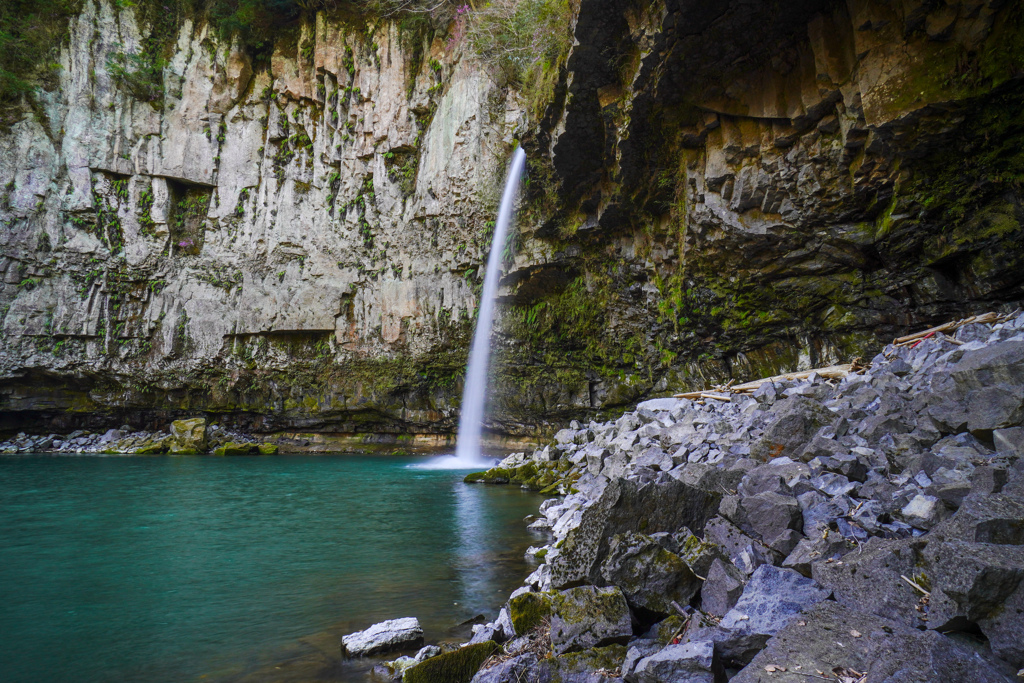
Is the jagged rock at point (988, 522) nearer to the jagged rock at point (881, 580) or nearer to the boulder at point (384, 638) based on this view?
the jagged rock at point (881, 580)

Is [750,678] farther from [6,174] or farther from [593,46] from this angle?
[6,174]

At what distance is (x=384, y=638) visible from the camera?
10.6 feet

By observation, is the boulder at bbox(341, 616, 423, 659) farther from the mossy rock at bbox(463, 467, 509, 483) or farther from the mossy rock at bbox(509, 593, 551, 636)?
the mossy rock at bbox(463, 467, 509, 483)

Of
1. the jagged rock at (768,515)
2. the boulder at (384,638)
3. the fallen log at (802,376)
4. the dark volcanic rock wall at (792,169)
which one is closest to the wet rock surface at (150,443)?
the dark volcanic rock wall at (792,169)

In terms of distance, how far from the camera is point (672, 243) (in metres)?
10.9

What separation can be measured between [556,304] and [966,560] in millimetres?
13157

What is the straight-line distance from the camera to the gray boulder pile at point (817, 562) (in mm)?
1637

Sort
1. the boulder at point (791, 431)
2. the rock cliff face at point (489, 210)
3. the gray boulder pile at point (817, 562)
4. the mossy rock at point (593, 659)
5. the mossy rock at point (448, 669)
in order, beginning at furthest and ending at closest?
1. the rock cliff face at point (489, 210)
2. the boulder at point (791, 431)
3. the mossy rock at point (448, 669)
4. the mossy rock at point (593, 659)
5. the gray boulder pile at point (817, 562)

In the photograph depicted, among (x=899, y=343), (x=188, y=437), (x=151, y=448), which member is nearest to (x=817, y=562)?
(x=899, y=343)

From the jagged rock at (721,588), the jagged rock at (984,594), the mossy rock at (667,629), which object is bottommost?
the mossy rock at (667,629)

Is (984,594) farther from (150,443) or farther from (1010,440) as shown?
(150,443)

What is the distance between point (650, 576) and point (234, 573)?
14.5 feet

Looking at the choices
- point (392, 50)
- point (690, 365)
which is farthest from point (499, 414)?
point (392, 50)

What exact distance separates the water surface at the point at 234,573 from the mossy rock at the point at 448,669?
0.61 metres
